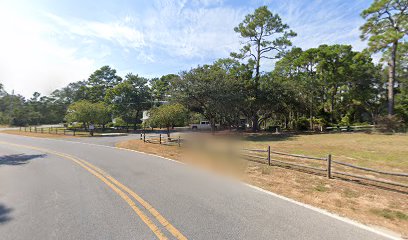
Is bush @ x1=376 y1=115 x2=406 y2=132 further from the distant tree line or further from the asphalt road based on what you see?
the asphalt road

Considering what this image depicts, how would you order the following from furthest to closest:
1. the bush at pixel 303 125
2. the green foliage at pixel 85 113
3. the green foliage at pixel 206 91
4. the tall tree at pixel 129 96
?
→ the tall tree at pixel 129 96 < the green foliage at pixel 85 113 < the bush at pixel 303 125 < the green foliage at pixel 206 91

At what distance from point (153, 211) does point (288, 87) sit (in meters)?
31.9

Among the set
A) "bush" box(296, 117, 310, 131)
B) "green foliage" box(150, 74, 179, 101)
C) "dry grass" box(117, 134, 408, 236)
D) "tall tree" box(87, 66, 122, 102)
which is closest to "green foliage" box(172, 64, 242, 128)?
"bush" box(296, 117, 310, 131)

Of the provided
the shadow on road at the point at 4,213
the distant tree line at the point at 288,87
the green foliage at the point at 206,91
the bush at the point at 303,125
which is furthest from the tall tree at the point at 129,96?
the shadow on road at the point at 4,213

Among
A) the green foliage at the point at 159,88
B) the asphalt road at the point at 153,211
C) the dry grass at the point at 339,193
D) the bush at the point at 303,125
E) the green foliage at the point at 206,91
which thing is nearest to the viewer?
the asphalt road at the point at 153,211

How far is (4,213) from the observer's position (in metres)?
5.41

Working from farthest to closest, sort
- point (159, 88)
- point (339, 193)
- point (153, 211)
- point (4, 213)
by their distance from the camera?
point (159, 88)
point (339, 193)
point (4, 213)
point (153, 211)

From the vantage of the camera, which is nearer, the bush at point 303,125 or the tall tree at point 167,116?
the tall tree at point 167,116

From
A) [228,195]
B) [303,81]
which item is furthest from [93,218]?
[303,81]

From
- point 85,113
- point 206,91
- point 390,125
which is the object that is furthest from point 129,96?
point 390,125

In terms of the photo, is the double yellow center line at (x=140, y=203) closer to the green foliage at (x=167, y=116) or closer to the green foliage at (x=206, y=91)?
the green foliage at (x=167, y=116)

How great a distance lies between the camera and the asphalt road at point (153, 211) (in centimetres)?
430

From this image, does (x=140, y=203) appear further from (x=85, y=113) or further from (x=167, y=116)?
(x=85, y=113)

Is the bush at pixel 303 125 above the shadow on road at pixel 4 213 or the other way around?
above
